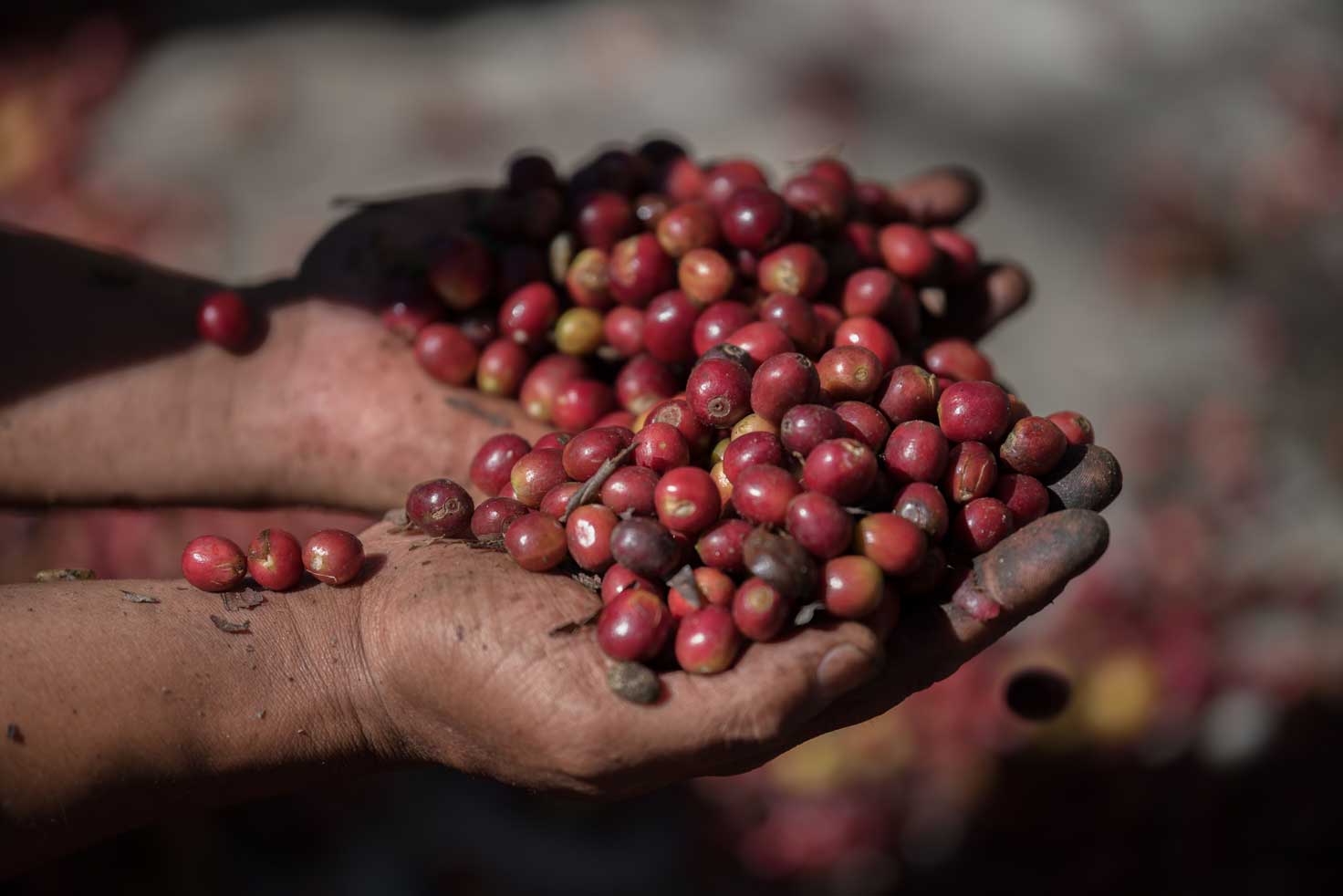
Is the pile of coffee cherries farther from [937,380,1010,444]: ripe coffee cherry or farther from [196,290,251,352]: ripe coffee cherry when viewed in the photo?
[196,290,251,352]: ripe coffee cherry

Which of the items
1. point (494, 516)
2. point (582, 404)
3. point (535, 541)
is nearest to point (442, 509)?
point (494, 516)

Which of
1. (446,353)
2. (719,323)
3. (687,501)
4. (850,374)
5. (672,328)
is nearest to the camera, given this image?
(687,501)

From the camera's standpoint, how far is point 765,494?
2.69 metres

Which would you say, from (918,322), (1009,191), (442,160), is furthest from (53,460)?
(1009,191)

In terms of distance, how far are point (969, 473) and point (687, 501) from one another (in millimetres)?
744

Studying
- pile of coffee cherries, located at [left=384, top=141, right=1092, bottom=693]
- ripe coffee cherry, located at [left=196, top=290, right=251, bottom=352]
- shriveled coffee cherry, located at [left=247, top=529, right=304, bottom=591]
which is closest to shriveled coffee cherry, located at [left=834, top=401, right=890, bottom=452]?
pile of coffee cherries, located at [left=384, top=141, right=1092, bottom=693]

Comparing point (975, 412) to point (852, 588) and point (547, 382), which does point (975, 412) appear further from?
point (547, 382)

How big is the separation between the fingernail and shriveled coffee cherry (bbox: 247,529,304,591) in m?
1.44

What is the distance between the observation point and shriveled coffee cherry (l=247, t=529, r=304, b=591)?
292cm

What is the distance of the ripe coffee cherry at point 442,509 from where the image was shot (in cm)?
306

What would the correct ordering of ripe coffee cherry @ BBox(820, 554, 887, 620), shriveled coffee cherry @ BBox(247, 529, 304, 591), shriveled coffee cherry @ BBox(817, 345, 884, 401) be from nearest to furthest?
ripe coffee cherry @ BBox(820, 554, 887, 620) → shriveled coffee cherry @ BBox(247, 529, 304, 591) → shriveled coffee cherry @ BBox(817, 345, 884, 401)

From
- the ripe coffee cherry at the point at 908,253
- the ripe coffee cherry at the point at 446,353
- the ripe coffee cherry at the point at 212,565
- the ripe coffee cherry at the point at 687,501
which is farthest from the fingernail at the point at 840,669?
the ripe coffee cherry at the point at 446,353

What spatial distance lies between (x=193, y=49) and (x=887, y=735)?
717 cm

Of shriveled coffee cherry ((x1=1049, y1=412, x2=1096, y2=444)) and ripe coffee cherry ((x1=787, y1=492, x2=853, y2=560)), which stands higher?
shriveled coffee cherry ((x1=1049, y1=412, x2=1096, y2=444))
